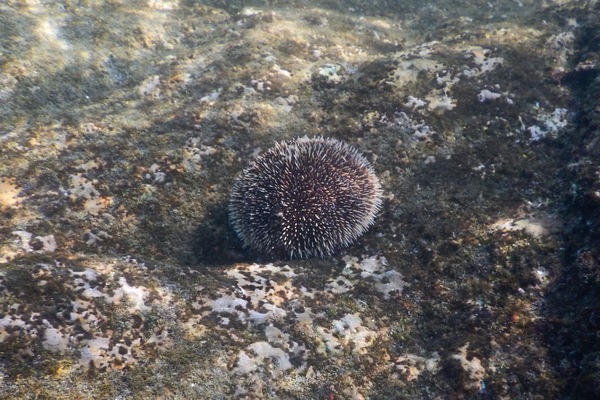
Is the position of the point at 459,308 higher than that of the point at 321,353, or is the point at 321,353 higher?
the point at 459,308

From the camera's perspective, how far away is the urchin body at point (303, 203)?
3608mm

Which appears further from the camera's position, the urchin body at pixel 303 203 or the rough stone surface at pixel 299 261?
the urchin body at pixel 303 203

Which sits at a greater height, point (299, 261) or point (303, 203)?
point (303, 203)

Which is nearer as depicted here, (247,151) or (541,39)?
(247,151)

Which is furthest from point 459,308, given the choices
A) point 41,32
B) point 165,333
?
point 41,32

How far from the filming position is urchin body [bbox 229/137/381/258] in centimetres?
361

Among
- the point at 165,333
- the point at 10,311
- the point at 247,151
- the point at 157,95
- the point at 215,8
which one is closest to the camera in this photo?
the point at 10,311

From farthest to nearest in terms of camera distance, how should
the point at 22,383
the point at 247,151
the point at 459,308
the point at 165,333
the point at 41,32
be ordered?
1. the point at 41,32
2. the point at 247,151
3. the point at 459,308
4. the point at 165,333
5. the point at 22,383

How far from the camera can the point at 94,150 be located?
4.20 m

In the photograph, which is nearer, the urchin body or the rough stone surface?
the rough stone surface

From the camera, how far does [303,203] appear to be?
361 cm

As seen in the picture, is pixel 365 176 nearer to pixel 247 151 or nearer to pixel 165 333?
pixel 247 151

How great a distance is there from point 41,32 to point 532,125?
22.7 feet

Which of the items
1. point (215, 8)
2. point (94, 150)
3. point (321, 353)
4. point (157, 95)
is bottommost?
point (321, 353)
